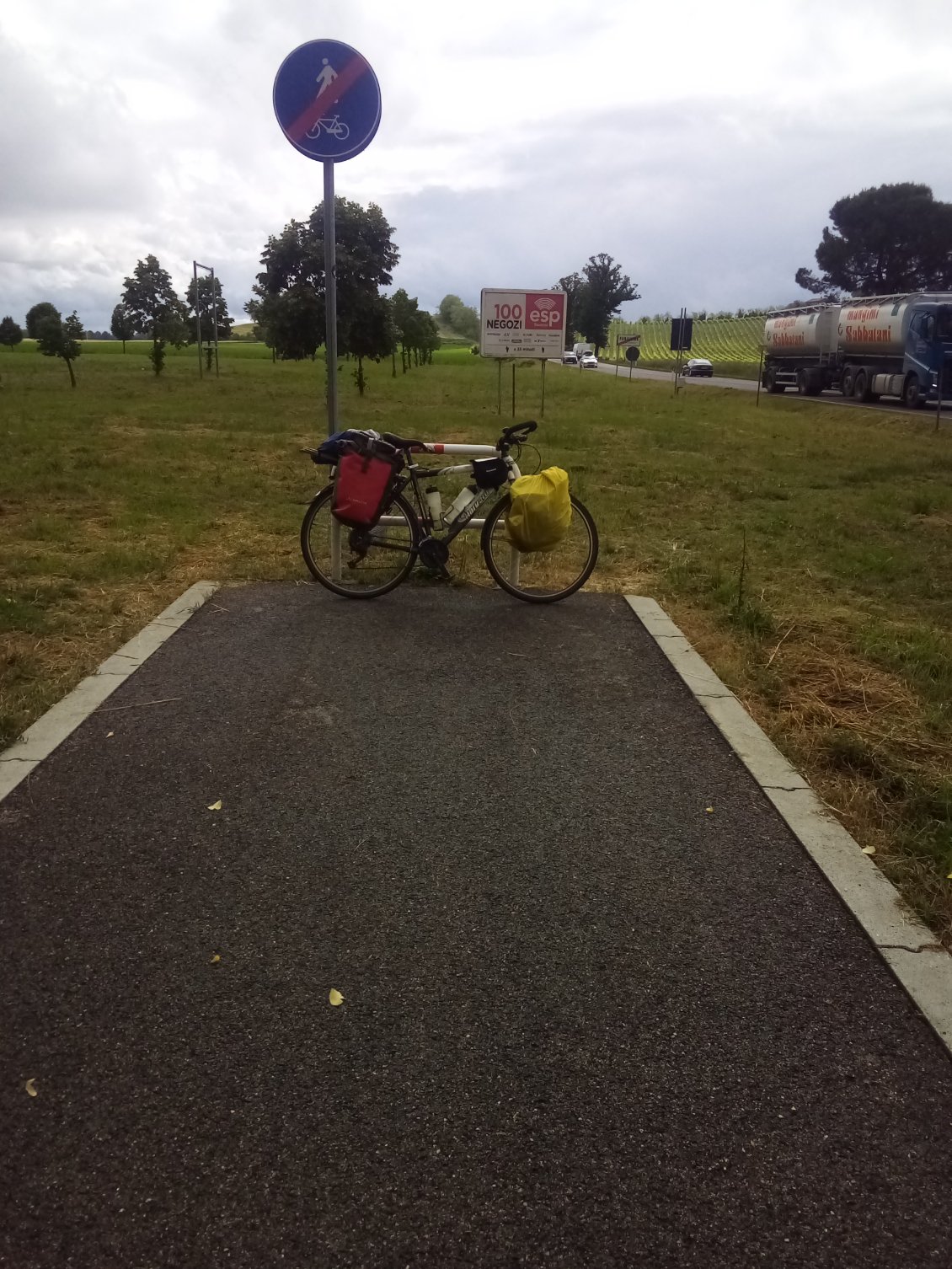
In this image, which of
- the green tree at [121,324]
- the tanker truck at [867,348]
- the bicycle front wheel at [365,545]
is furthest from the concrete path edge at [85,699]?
the green tree at [121,324]

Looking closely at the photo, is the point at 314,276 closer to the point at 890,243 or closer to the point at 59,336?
the point at 59,336

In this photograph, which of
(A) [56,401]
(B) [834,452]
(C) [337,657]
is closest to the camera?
(C) [337,657]

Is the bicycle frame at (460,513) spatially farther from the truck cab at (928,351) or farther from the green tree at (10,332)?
the green tree at (10,332)

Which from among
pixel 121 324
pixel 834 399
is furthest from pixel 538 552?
pixel 121 324

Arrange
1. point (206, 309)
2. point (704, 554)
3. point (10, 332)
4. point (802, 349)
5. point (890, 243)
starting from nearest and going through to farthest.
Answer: point (704, 554), point (802, 349), point (206, 309), point (890, 243), point (10, 332)

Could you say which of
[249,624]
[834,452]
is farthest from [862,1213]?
[834,452]

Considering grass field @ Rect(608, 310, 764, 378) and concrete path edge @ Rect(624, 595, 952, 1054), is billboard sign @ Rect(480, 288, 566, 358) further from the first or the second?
grass field @ Rect(608, 310, 764, 378)

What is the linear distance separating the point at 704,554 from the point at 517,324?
1429 centimetres

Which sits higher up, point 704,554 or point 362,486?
point 362,486

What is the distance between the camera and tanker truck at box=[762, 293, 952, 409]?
29688 millimetres

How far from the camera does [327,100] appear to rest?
6219mm

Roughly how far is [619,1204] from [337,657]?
3.51m

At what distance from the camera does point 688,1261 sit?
71.7 inches

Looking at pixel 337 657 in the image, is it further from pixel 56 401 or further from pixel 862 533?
pixel 56 401
